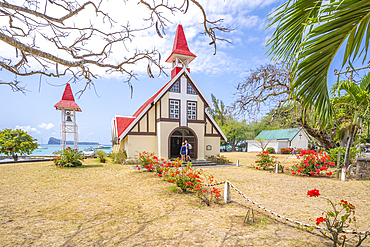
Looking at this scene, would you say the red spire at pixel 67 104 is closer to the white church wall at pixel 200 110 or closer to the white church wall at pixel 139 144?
the white church wall at pixel 139 144

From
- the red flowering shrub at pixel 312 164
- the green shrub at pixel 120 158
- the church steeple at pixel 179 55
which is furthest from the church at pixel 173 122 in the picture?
the red flowering shrub at pixel 312 164

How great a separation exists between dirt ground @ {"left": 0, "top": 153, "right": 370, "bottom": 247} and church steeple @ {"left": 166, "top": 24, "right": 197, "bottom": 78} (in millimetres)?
13643

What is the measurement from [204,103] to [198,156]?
5.01m

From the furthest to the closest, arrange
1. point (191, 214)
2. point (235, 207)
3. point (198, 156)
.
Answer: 1. point (198, 156)
2. point (235, 207)
3. point (191, 214)

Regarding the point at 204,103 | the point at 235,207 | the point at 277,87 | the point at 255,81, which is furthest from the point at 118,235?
the point at 204,103

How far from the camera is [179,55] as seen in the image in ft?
62.6

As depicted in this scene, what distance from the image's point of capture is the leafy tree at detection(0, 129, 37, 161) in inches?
632

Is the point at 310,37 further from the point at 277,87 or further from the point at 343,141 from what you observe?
the point at 343,141

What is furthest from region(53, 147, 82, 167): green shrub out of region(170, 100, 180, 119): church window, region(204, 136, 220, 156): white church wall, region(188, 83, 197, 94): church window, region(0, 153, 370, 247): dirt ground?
region(204, 136, 220, 156): white church wall

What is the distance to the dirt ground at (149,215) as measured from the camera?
3912mm

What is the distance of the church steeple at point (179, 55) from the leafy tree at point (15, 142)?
1468 cm

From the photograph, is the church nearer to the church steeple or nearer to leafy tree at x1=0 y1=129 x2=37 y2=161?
the church steeple

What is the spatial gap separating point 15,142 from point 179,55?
54.2ft

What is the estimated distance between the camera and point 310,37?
7.88 ft
